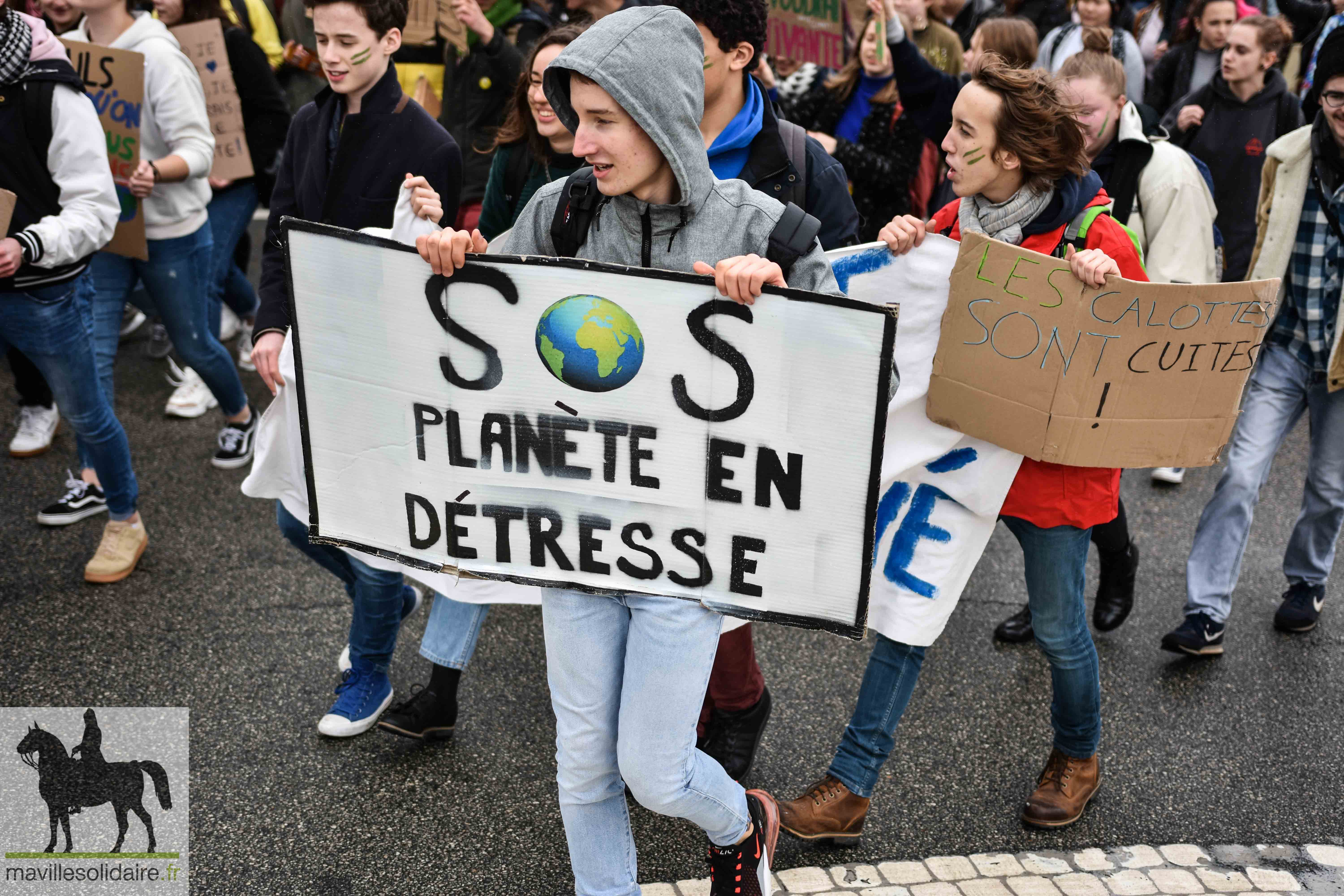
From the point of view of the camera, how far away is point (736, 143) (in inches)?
117

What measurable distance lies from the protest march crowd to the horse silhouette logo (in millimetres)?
522

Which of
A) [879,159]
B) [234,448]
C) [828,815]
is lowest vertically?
[234,448]

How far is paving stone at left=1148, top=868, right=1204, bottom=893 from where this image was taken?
9.61 feet

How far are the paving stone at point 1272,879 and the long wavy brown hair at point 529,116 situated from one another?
269 cm

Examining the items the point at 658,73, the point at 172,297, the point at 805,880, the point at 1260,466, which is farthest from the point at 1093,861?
the point at 172,297

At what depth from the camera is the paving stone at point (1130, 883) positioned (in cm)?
291

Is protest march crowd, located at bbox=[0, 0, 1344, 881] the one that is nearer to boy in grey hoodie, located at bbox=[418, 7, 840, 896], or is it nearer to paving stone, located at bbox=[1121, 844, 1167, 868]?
boy in grey hoodie, located at bbox=[418, 7, 840, 896]

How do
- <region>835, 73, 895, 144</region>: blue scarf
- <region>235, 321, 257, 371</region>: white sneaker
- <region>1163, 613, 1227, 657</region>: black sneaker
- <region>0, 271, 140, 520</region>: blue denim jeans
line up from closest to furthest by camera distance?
<region>0, 271, 140, 520</region>: blue denim jeans
<region>1163, 613, 1227, 657</region>: black sneaker
<region>835, 73, 895, 144</region>: blue scarf
<region>235, 321, 257, 371</region>: white sneaker

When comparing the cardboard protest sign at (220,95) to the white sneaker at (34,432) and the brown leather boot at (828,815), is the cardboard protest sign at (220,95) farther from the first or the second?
the brown leather boot at (828,815)

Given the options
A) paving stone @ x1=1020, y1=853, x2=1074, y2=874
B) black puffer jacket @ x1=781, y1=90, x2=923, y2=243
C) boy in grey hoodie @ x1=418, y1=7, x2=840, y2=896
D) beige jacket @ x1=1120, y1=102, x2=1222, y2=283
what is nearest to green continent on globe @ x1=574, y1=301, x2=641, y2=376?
boy in grey hoodie @ x1=418, y1=7, x2=840, y2=896

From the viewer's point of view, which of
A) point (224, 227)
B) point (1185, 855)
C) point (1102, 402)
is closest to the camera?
point (1102, 402)

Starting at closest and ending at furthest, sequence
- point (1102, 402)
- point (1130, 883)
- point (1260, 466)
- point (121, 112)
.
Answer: point (1102, 402)
point (1130, 883)
point (1260, 466)
point (121, 112)

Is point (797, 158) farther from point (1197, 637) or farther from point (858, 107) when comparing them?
point (858, 107)

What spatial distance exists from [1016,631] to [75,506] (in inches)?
143
